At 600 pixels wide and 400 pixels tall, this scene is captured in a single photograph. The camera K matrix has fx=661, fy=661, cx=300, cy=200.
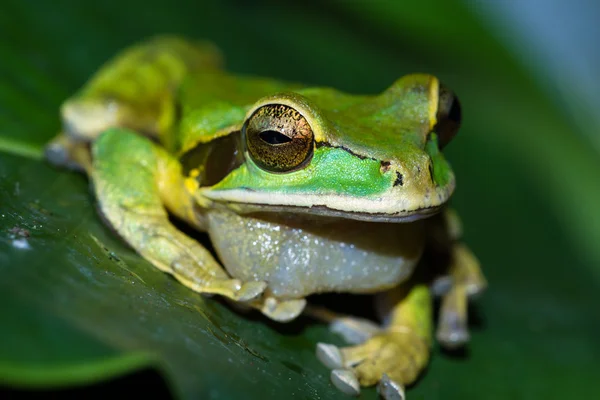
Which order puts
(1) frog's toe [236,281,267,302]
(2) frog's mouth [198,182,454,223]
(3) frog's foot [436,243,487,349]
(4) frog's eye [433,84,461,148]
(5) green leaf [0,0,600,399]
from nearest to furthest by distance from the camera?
(5) green leaf [0,0,600,399] → (2) frog's mouth [198,182,454,223] → (1) frog's toe [236,281,267,302] → (4) frog's eye [433,84,461,148] → (3) frog's foot [436,243,487,349]

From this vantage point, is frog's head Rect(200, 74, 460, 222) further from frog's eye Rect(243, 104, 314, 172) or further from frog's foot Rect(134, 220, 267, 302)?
frog's foot Rect(134, 220, 267, 302)

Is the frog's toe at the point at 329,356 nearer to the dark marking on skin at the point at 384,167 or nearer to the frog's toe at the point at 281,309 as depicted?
the frog's toe at the point at 281,309

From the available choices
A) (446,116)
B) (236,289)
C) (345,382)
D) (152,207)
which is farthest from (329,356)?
(446,116)

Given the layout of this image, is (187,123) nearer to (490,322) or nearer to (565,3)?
(490,322)

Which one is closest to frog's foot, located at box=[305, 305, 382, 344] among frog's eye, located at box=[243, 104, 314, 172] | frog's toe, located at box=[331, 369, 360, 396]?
frog's toe, located at box=[331, 369, 360, 396]

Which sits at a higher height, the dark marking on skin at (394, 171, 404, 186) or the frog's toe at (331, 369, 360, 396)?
the dark marking on skin at (394, 171, 404, 186)

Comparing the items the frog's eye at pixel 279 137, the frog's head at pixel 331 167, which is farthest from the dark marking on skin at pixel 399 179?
the frog's eye at pixel 279 137
